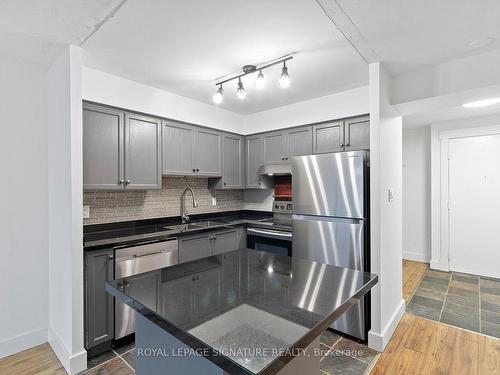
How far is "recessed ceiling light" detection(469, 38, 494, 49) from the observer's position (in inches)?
77.0

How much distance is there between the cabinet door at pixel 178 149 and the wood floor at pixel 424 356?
1937mm

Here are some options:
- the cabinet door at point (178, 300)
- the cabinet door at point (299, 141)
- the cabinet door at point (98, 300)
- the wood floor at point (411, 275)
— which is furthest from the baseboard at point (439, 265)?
the cabinet door at point (98, 300)

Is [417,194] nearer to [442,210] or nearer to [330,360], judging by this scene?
[442,210]

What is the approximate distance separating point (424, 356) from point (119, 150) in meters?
3.24

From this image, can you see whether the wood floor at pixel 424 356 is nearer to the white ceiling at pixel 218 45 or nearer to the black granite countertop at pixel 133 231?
the black granite countertop at pixel 133 231

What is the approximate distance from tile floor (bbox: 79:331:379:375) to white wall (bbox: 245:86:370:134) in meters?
2.30

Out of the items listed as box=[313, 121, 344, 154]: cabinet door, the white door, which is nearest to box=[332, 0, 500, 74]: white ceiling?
box=[313, 121, 344, 154]: cabinet door

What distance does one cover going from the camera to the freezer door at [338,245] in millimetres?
2443

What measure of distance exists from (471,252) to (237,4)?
4.87 meters

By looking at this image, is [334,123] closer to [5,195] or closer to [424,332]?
[424,332]

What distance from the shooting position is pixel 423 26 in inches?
71.1

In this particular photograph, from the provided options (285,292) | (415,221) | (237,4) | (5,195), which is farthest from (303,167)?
(415,221)

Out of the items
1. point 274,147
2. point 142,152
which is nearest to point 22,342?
point 142,152

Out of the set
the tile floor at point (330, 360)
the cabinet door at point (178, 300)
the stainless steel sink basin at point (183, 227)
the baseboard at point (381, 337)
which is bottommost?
the tile floor at point (330, 360)
